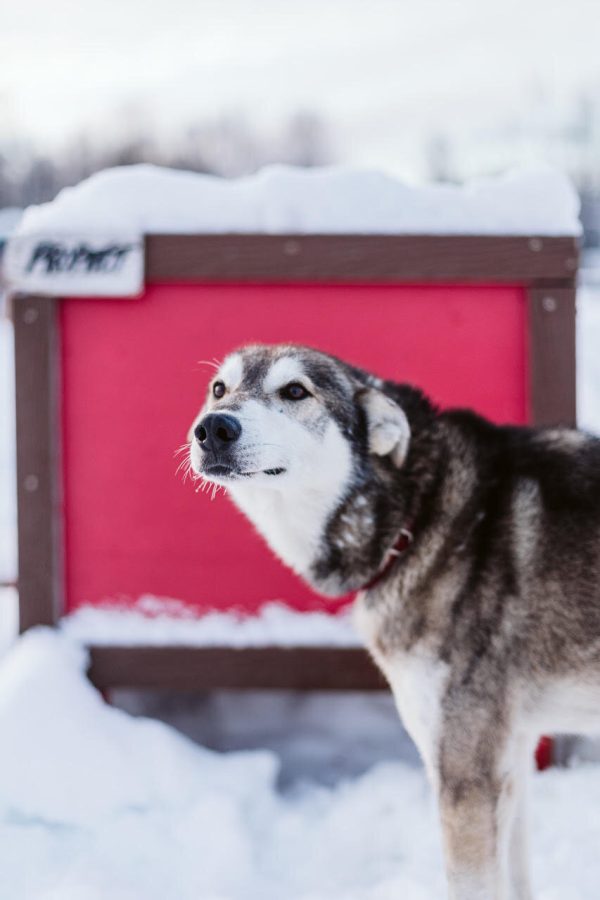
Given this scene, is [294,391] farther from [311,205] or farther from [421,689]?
[311,205]

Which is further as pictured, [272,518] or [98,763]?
[98,763]

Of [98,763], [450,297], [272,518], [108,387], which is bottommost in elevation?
[98,763]

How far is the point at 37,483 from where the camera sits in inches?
128

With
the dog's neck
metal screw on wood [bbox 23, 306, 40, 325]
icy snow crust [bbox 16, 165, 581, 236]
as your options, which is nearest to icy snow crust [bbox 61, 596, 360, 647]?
the dog's neck

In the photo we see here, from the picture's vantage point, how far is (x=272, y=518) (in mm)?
2402

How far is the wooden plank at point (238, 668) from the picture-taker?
3205mm

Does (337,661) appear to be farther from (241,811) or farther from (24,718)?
(24,718)

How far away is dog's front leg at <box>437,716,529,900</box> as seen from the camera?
6.63 feet

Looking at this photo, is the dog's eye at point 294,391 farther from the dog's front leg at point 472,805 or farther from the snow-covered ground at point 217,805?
the snow-covered ground at point 217,805

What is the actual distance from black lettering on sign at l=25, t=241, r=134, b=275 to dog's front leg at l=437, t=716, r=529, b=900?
7.04ft

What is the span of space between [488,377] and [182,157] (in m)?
33.8

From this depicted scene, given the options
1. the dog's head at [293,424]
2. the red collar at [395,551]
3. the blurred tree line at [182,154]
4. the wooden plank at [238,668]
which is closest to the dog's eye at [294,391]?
the dog's head at [293,424]

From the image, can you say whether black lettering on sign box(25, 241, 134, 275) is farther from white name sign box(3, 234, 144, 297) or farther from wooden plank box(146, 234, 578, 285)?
wooden plank box(146, 234, 578, 285)

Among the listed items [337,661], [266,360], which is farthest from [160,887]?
[266,360]
